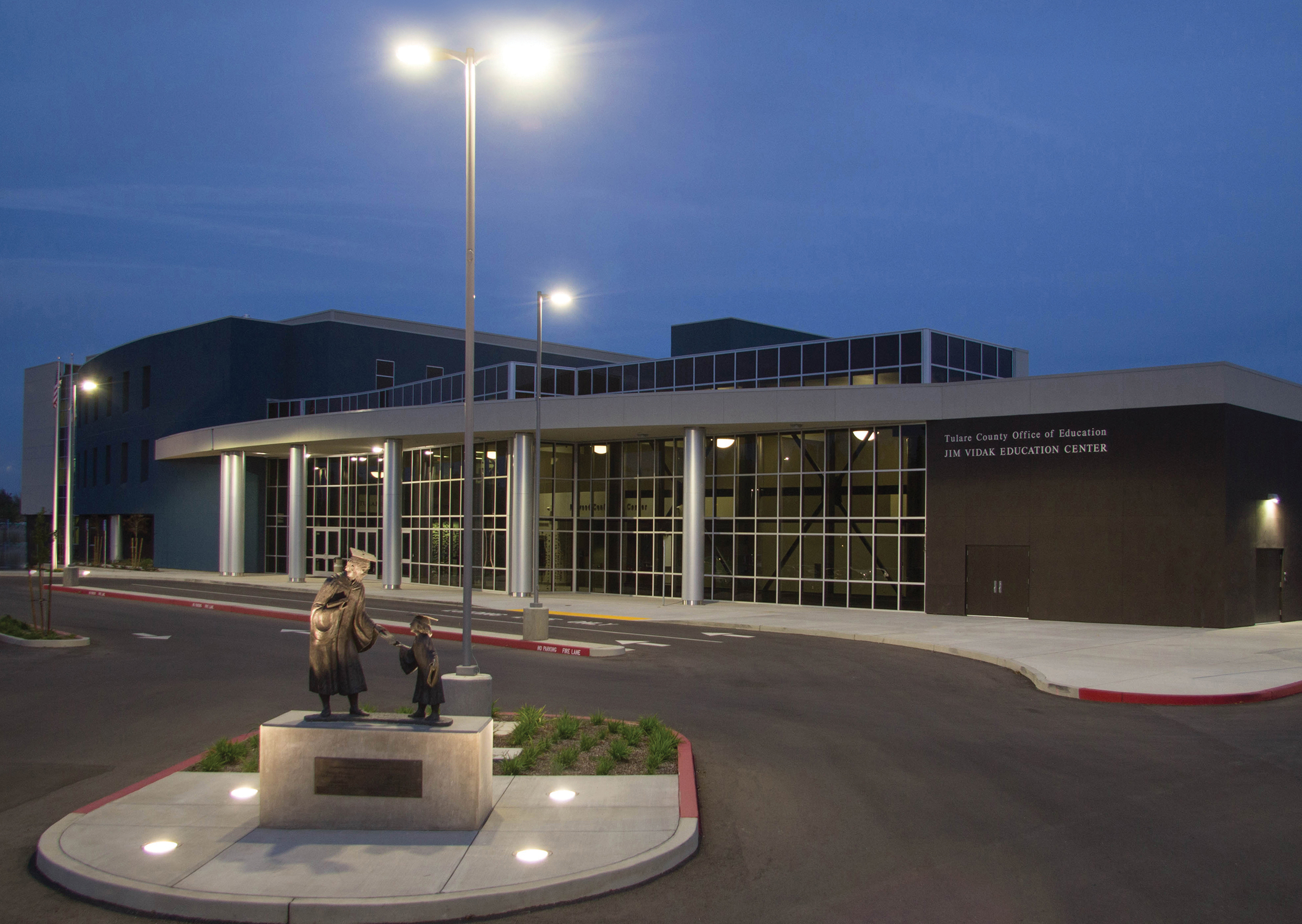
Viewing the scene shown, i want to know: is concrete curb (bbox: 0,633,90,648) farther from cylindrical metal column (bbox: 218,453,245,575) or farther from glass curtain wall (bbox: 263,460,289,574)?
glass curtain wall (bbox: 263,460,289,574)

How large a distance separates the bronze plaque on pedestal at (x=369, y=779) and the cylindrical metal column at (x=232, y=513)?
144 feet

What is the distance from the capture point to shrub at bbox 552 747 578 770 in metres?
9.72

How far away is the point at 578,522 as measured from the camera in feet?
126

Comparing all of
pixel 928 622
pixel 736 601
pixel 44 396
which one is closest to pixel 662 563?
pixel 736 601

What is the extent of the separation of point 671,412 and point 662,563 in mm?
6897

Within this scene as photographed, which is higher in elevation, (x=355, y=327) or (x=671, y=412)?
(x=355, y=327)

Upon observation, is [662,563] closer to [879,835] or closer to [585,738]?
[585,738]

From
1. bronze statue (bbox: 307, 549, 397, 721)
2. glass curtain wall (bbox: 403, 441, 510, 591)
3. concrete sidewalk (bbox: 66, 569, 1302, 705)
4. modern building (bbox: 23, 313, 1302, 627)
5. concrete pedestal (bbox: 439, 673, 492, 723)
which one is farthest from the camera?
glass curtain wall (bbox: 403, 441, 510, 591)

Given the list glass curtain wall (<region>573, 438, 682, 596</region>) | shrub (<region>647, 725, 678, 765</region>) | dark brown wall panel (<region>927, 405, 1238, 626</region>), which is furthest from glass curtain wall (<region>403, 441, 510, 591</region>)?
shrub (<region>647, 725, 678, 765</region>)

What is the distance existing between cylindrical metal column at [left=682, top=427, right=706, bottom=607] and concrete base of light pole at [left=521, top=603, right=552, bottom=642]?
11.9 meters

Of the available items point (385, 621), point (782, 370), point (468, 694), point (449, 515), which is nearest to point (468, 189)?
point (468, 694)

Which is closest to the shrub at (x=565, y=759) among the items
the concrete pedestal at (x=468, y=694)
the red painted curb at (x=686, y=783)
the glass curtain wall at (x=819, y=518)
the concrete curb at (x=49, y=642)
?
the red painted curb at (x=686, y=783)

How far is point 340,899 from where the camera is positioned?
6.30 m

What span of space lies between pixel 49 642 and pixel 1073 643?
2189 cm
